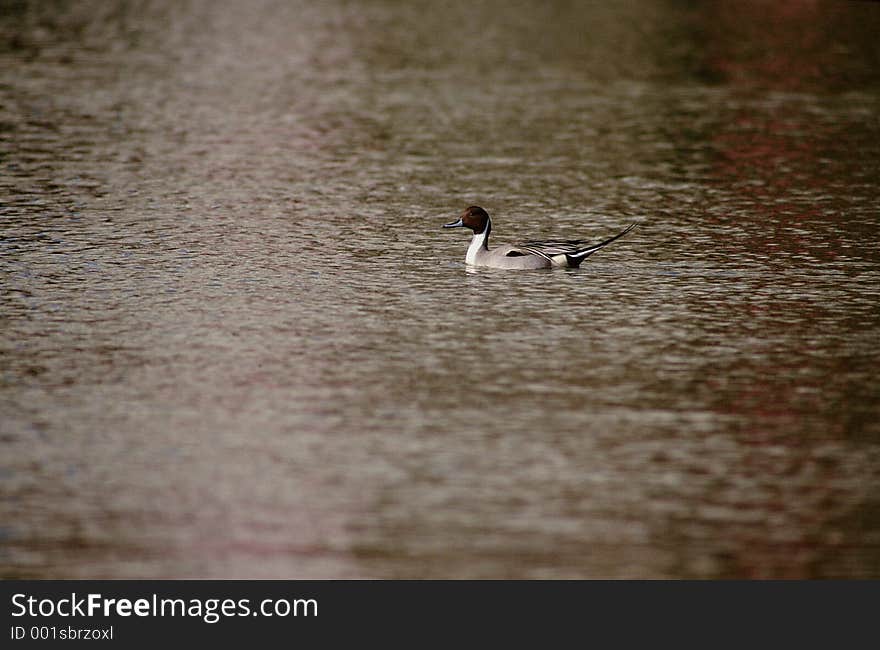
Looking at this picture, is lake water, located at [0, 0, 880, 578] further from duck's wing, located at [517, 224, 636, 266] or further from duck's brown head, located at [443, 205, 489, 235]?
duck's brown head, located at [443, 205, 489, 235]

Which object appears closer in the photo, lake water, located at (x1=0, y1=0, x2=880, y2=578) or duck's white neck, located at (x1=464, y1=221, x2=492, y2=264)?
lake water, located at (x1=0, y1=0, x2=880, y2=578)

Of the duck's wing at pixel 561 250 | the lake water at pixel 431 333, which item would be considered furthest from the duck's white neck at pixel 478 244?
the duck's wing at pixel 561 250

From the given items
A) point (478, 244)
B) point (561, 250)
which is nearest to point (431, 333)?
point (561, 250)

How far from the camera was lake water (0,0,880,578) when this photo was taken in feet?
34.9

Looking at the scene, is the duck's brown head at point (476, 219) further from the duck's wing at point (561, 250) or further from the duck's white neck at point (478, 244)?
the duck's wing at point (561, 250)

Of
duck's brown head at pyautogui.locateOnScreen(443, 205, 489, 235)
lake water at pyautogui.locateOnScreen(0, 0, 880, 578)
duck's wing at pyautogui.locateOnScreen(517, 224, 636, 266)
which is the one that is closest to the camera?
lake water at pyautogui.locateOnScreen(0, 0, 880, 578)

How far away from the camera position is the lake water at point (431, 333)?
1064 centimetres

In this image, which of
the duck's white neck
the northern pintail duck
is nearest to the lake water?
the northern pintail duck

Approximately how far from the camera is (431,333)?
15.3m

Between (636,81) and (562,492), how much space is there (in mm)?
23702

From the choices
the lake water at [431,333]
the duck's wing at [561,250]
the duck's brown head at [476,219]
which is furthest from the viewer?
the duck's brown head at [476,219]

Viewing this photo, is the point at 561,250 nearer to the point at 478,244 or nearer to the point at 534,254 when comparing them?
the point at 534,254

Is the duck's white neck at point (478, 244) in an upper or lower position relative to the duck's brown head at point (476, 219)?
lower

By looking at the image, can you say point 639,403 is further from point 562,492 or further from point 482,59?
point 482,59
